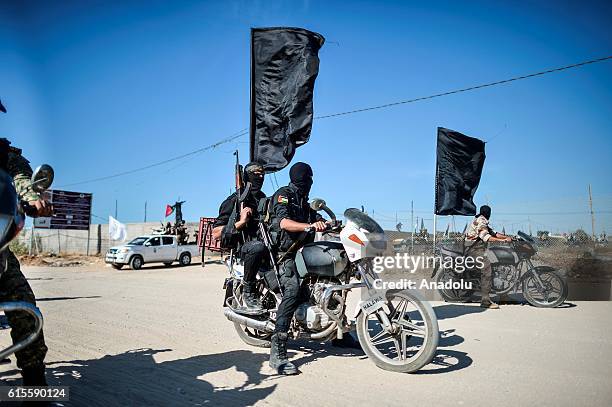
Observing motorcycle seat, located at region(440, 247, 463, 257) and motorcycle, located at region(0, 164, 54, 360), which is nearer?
motorcycle, located at region(0, 164, 54, 360)

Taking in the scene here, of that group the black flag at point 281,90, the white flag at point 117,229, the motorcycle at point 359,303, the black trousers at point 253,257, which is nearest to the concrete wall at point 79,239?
the white flag at point 117,229

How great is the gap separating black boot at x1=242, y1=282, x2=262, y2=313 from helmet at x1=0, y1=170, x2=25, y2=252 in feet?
9.75

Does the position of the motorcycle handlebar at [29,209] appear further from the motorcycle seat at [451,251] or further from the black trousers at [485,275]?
the motorcycle seat at [451,251]

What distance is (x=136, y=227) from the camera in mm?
31859

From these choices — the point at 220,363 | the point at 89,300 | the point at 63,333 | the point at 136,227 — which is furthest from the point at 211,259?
the point at 220,363

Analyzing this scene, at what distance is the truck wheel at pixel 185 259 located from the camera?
25.3 metres

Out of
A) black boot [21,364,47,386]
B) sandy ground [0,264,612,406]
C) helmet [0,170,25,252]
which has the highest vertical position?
helmet [0,170,25,252]

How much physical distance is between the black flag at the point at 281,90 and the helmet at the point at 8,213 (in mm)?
4357

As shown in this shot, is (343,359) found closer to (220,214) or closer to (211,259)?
(220,214)

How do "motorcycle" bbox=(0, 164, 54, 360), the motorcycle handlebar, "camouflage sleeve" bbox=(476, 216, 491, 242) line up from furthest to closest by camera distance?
"camouflage sleeve" bbox=(476, 216, 491, 242), the motorcycle handlebar, "motorcycle" bbox=(0, 164, 54, 360)

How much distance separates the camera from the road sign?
98.0ft

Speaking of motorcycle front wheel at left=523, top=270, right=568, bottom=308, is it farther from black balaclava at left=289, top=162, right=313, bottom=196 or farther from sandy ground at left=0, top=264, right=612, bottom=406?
black balaclava at left=289, top=162, right=313, bottom=196

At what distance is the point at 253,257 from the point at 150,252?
20714mm

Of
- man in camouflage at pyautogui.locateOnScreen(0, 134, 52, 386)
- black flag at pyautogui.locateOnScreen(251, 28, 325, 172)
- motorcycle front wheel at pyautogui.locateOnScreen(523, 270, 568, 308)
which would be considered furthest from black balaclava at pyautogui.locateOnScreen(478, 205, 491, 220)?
man in camouflage at pyautogui.locateOnScreen(0, 134, 52, 386)
